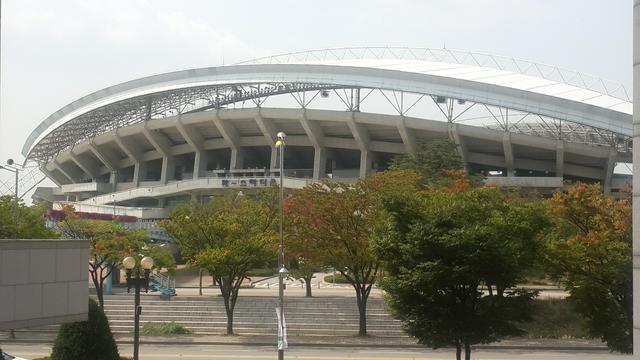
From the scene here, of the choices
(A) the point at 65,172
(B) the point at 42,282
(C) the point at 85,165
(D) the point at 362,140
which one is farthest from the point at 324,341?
(A) the point at 65,172

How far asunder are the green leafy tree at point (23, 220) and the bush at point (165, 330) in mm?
9178

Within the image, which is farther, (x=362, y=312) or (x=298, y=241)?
(x=298, y=241)

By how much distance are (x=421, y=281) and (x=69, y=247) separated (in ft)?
41.0

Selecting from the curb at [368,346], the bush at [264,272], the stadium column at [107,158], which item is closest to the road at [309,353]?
the curb at [368,346]

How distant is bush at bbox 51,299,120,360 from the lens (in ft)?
72.3

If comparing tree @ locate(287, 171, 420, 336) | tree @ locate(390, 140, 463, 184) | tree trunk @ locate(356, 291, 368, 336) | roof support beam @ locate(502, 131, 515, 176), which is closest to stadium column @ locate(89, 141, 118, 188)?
tree @ locate(390, 140, 463, 184)

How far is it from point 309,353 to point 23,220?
2094 centimetres

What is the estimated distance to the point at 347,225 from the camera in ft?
126

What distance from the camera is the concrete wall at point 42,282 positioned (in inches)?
648

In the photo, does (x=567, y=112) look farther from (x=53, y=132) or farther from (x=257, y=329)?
(x=53, y=132)

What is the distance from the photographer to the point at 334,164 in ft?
306

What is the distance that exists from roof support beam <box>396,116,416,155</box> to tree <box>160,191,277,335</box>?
116 feet

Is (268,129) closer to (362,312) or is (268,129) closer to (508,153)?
(508,153)

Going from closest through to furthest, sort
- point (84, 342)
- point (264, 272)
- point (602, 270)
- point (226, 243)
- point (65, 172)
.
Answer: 1. point (84, 342)
2. point (602, 270)
3. point (226, 243)
4. point (264, 272)
5. point (65, 172)
